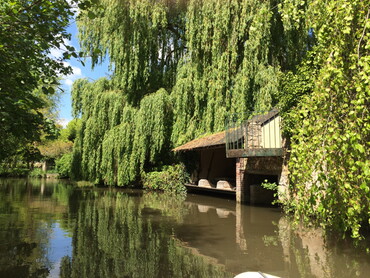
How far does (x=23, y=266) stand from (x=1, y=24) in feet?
11.8

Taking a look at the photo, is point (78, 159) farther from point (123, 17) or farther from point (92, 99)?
point (123, 17)

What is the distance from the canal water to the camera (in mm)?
4910

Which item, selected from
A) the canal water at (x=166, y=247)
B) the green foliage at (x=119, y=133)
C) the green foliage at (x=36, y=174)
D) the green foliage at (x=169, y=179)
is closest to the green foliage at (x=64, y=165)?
the green foliage at (x=36, y=174)

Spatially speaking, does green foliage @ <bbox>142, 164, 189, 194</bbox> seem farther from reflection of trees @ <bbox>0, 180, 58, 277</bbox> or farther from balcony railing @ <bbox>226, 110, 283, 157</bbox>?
reflection of trees @ <bbox>0, 180, 58, 277</bbox>

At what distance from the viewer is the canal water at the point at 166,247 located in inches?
193

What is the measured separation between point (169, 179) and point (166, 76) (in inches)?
238

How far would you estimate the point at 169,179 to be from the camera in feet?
60.1

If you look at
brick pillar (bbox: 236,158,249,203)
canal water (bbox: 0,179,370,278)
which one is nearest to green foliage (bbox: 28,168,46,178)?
canal water (bbox: 0,179,370,278)

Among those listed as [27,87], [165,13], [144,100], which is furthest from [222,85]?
[27,87]

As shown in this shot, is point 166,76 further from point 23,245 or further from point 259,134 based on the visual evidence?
point 23,245

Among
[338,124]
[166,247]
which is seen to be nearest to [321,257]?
[166,247]

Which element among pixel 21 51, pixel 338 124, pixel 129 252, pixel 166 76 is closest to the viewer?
pixel 338 124

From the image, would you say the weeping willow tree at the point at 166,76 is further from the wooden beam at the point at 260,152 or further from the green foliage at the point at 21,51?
the green foliage at the point at 21,51

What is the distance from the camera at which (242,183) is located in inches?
505
